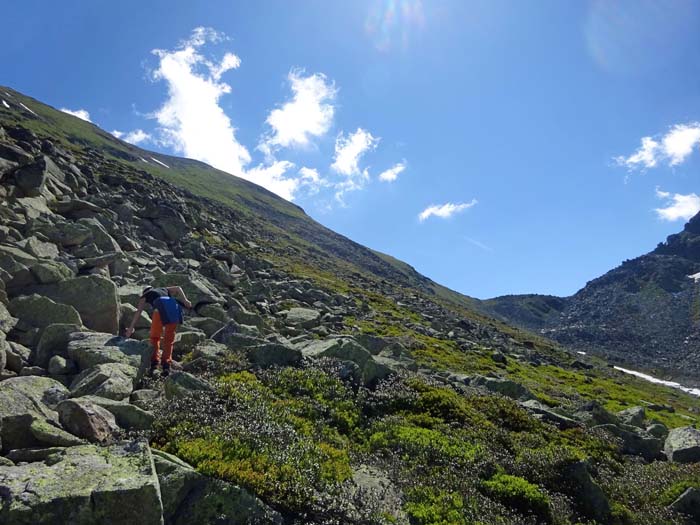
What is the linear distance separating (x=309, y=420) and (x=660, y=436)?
1888 cm

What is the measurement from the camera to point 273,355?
1652 centimetres

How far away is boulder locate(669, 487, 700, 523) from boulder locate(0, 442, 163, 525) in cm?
1313

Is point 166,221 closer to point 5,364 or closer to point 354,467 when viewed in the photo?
point 5,364

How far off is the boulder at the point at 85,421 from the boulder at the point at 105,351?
4023 mm

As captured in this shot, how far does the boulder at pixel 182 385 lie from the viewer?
11835mm

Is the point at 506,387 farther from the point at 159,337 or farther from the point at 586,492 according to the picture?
the point at 159,337

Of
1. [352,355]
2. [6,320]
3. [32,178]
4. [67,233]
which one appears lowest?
[6,320]

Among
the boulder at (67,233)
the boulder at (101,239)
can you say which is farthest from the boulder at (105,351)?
the boulder at (101,239)

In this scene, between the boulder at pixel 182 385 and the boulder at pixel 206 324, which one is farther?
the boulder at pixel 206 324

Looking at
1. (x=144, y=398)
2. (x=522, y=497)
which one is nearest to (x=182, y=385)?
(x=144, y=398)

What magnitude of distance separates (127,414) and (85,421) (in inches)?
51.7

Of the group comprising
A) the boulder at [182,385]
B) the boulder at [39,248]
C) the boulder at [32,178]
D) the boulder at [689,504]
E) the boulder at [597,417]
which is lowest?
the boulder at [182,385]

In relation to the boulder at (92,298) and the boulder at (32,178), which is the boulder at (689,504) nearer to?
the boulder at (92,298)

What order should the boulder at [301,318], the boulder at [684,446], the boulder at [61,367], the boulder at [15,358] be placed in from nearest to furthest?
1. the boulder at [15,358]
2. the boulder at [61,367]
3. the boulder at [684,446]
4. the boulder at [301,318]
